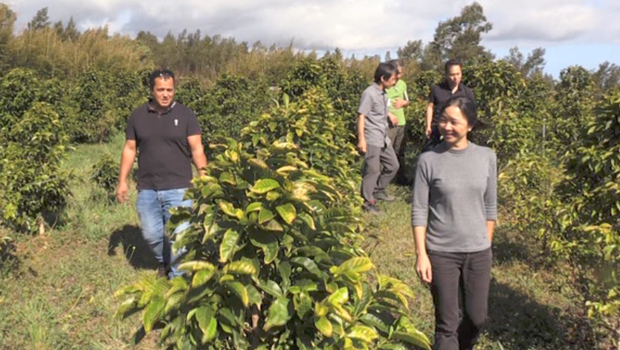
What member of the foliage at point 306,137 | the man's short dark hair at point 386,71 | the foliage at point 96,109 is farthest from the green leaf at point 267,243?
the foliage at point 96,109

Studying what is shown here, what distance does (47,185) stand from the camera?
5.24 m

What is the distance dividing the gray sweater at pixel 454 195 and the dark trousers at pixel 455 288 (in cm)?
6

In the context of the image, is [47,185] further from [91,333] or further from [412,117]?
[412,117]

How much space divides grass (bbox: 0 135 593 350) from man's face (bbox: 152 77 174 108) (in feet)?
4.97

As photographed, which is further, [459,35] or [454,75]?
[459,35]

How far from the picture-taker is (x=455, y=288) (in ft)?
9.53

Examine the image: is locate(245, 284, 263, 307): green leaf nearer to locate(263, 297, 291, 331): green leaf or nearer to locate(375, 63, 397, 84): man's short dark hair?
locate(263, 297, 291, 331): green leaf

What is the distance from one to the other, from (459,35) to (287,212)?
127 feet

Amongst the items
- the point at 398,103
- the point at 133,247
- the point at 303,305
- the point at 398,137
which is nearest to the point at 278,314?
the point at 303,305

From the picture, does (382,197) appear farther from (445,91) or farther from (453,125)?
(453,125)

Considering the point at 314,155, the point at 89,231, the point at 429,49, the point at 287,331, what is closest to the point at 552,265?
the point at 314,155

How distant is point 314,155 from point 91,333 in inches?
79.6

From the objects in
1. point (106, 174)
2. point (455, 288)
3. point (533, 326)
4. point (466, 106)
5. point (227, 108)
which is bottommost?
point (533, 326)

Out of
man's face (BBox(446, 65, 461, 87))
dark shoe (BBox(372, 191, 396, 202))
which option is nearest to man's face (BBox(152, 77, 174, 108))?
man's face (BBox(446, 65, 461, 87))
